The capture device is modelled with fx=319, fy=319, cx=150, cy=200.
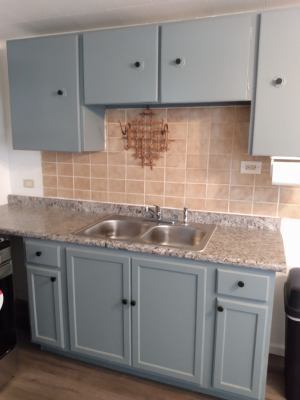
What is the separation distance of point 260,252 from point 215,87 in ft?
3.10

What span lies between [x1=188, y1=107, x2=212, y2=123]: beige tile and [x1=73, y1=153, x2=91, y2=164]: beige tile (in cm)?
85

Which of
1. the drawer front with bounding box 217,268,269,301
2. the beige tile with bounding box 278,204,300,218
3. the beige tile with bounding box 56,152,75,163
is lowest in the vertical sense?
the drawer front with bounding box 217,268,269,301

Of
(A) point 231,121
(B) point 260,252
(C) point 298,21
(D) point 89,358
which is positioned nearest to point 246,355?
(B) point 260,252

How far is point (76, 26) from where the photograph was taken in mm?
2209

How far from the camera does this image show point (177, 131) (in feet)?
7.30

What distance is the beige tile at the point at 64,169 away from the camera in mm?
2551

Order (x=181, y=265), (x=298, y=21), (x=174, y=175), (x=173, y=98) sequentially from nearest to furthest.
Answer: (x=298, y=21) < (x=181, y=265) < (x=173, y=98) < (x=174, y=175)

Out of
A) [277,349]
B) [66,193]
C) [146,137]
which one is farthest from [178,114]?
[277,349]

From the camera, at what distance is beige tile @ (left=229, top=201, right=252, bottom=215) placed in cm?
213

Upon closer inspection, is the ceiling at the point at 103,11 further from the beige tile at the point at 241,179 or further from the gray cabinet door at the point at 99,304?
the gray cabinet door at the point at 99,304

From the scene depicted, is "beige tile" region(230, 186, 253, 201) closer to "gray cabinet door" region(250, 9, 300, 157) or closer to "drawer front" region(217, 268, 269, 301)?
"gray cabinet door" region(250, 9, 300, 157)

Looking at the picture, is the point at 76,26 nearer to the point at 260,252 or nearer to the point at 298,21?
the point at 298,21

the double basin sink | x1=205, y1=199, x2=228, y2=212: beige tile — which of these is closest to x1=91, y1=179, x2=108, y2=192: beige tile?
the double basin sink

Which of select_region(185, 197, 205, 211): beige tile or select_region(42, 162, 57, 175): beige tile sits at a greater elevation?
select_region(42, 162, 57, 175): beige tile
